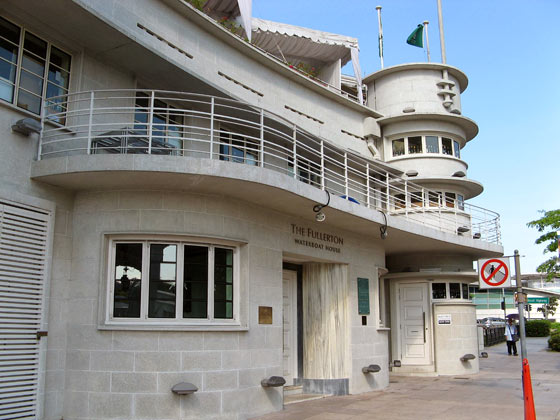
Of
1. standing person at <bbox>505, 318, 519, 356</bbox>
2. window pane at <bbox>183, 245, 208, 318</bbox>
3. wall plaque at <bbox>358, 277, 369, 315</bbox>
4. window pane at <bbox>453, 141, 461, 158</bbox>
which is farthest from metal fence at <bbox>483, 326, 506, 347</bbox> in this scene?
window pane at <bbox>183, 245, 208, 318</bbox>

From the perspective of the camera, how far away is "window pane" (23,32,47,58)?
9.20 metres

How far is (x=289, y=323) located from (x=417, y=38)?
15439 millimetres

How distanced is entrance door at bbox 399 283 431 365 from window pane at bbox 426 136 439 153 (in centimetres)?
463

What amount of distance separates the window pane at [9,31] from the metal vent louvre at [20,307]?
2685 millimetres

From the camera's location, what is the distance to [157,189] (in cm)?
962

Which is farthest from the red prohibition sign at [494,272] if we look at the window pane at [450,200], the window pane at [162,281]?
the window pane at [450,200]

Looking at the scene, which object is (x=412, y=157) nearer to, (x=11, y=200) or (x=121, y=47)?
(x=121, y=47)

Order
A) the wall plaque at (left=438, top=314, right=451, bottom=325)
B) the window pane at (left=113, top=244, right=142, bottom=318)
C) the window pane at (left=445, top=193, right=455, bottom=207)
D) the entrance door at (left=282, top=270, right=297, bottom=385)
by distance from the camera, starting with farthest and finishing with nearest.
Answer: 1. the window pane at (left=445, top=193, right=455, bottom=207)
2. the wall plaque at (left=438, top=314, right=451, bottom=325)
3. the entrance door at (left=282, top=270, right=297, bottom=385)
4. the window pane at (left=113, top=244, right=142, bottom=318)

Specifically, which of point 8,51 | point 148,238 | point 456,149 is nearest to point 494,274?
point 148,238

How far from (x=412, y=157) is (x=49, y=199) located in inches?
508

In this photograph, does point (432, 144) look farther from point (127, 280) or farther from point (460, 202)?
point (127, 280)

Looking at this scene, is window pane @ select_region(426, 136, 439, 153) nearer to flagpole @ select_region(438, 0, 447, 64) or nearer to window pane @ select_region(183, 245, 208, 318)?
flagpole @ select_region(438, 0, 447, 64)

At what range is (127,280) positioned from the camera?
371 inches

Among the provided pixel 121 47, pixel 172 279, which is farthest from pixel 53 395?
pixel 121 47
